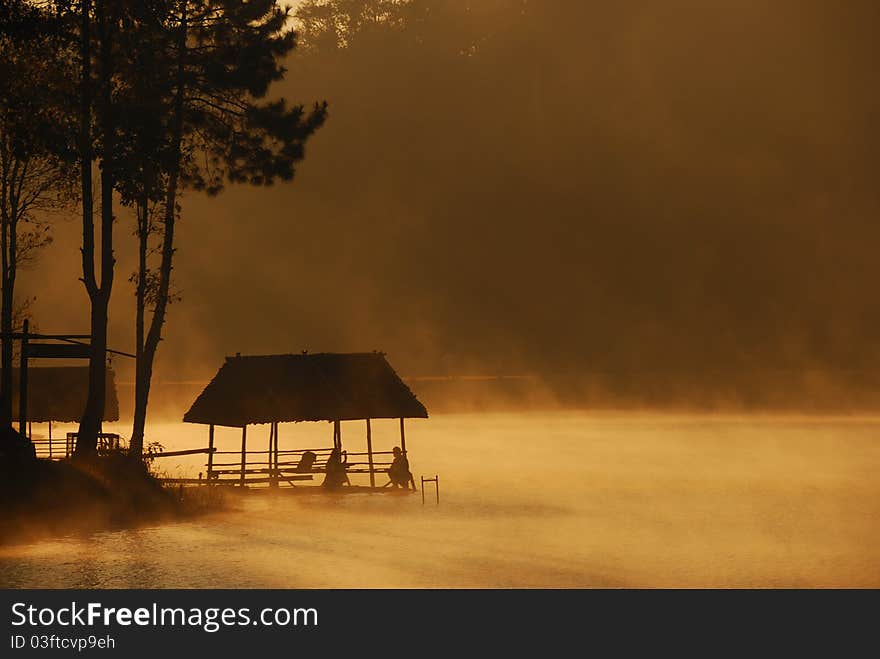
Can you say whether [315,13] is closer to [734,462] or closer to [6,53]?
[734,462]

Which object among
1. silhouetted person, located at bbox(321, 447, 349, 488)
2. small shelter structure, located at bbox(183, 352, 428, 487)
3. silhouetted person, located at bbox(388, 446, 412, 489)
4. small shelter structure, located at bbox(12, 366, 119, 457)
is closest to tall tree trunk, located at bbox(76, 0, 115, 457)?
small shelter structure, located at bbox(183, 352, 428, 487)

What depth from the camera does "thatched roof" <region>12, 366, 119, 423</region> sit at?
59.6 metres

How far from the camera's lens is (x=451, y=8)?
455 ft

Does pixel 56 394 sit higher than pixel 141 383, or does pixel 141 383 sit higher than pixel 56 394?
pixel 56 394

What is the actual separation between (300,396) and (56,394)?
19.7 meters

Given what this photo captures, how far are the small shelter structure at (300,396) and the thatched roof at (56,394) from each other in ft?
53.7

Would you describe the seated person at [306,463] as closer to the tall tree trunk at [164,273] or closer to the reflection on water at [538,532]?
the reflection on water at [538,532]

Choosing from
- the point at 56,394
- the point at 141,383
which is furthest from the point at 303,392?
the point at 56,394

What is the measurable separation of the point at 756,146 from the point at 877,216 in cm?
1369

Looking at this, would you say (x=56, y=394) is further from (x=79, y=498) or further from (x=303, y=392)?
(x=79, y=498)

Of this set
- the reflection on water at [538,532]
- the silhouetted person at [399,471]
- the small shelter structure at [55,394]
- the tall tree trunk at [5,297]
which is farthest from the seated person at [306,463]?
the small shelter structure at [55,394]

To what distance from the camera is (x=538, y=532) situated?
119 feet

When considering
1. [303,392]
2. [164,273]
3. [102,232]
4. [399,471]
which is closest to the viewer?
[102,232]

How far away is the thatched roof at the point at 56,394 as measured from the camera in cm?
5959
